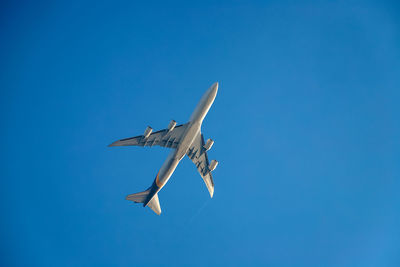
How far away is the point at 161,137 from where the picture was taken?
54.8m

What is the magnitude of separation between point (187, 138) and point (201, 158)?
33.9ft

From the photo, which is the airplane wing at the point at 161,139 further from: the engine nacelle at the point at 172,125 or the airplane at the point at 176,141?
the engine nacelle at the point at 172,125

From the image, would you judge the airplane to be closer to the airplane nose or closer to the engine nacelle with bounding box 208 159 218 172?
the airplane nose

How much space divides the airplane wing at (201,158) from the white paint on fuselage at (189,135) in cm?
407

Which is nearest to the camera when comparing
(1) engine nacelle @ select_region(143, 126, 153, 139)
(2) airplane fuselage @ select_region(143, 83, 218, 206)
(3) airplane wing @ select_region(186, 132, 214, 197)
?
(2) airplane fuselage @ select_region(143, 83, 218, 206)

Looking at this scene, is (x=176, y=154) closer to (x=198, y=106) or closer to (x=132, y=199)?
(x=198, y=106)

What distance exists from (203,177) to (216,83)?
77.8 feet

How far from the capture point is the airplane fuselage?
50875 mm

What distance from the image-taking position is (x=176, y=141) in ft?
180

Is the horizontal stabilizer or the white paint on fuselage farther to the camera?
the horizontal stabilizer

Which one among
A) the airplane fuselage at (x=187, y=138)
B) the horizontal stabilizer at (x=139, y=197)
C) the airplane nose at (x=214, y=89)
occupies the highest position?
the airplane nose at (x=214, y=89)

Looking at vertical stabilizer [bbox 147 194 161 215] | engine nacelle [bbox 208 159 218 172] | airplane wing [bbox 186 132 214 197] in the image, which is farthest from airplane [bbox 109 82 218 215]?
vertical stabilizer [bbox 147 194 161 215]

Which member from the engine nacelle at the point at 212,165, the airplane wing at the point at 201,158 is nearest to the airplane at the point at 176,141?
the airplane wing at the point at 201,158

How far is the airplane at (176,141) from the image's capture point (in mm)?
51344
